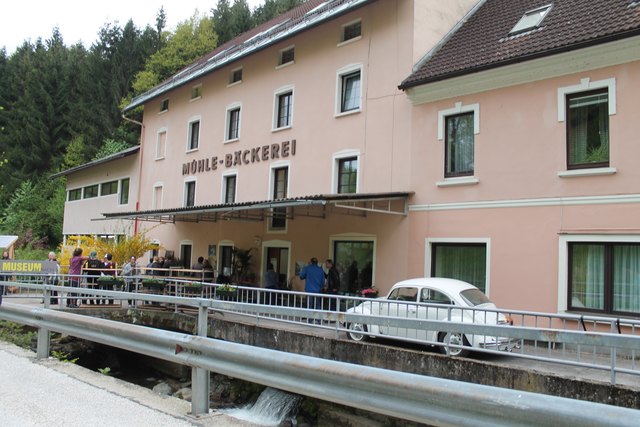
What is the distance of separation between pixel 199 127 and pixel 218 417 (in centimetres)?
2256

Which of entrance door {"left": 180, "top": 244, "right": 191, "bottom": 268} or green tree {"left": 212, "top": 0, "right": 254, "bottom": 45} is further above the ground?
green tree {"left": 212, "top": 0, "right": 254, "bottom": 45}

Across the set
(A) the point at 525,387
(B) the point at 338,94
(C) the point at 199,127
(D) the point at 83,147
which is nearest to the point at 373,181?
(B) the point at 338,94

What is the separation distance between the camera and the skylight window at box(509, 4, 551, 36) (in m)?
14.6

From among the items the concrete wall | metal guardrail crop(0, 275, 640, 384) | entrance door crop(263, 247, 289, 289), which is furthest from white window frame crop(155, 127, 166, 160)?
metal guardrail crop(0, 275, 640, 384)

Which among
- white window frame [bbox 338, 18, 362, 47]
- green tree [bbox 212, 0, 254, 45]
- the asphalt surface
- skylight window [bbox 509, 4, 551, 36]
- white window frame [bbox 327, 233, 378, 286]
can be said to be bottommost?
the asphalt surface

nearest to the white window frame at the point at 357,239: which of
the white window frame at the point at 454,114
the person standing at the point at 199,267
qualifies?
the white window frame at the point at 454,114

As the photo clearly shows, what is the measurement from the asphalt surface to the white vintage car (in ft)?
16.9

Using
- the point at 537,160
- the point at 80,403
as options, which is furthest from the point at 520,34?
the point at 80,403

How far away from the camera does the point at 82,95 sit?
59.1 meters

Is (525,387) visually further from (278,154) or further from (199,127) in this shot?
(199,127)

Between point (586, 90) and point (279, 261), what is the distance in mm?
11928

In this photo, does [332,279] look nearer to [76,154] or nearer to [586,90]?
[586,90]

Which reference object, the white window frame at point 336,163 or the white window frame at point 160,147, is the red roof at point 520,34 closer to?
the white window frame at point 336,163

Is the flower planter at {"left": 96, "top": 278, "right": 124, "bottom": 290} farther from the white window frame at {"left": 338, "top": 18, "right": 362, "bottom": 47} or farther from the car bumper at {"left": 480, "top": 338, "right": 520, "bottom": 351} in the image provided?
the car bumper at {"left": 480, "top": 338, "right": 520, "bottom": 351}
